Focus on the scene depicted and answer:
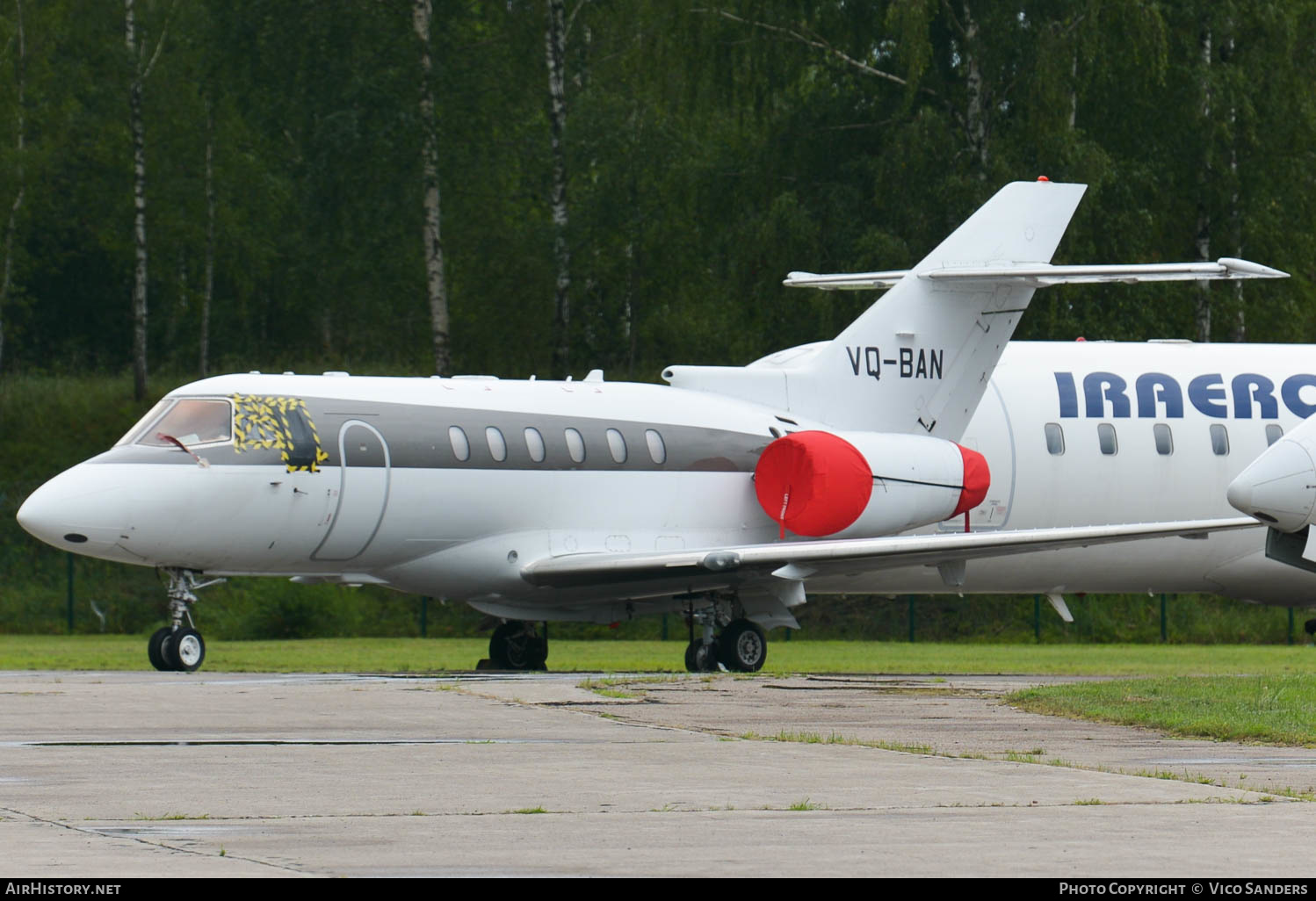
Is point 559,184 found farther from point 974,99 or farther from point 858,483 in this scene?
point 858,483

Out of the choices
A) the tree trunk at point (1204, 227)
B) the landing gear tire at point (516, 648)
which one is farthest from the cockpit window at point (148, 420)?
the tree trunk at point (1204, 227)

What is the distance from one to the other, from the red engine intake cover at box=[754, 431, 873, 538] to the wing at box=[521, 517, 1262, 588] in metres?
1.27

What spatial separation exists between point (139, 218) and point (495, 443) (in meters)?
27.8

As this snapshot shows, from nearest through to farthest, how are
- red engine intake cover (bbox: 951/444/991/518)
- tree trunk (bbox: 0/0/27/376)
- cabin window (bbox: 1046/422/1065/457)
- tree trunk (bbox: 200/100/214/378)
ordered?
1. red engine intake cover (bbox: 951/444/991/518)
2. cabin window (bbox: 1046/422/1065/457)
3. tree trunk (bbox: 0/0/27/376)
4. tree trunk (bbox: 200/100/214/378)

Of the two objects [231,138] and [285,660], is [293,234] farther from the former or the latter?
→ [285,660]

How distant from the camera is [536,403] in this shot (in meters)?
24.4

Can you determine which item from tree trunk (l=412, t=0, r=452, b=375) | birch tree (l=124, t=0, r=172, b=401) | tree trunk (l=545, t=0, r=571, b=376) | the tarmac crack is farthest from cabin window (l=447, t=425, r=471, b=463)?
birch tree (l=124, t=0, r=172, b=401)

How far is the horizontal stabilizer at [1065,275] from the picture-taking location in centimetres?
2433

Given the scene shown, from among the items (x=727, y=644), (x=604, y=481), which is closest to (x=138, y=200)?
(x=604, y=481)

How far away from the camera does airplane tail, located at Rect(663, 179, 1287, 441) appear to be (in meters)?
26.7

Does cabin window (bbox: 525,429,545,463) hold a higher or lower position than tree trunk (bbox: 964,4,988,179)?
lower

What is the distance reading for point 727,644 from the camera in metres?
24.0

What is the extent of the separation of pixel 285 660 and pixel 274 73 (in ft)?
66.3

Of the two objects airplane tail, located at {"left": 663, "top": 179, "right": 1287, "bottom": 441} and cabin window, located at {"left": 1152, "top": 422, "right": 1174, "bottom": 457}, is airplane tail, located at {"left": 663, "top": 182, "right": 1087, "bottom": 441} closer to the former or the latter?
airplane tail, located at {"left": 663, "top": 179, "right": 1287, "bottom": 441}
